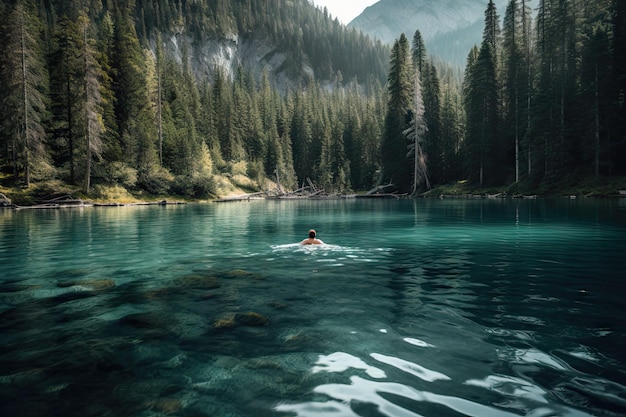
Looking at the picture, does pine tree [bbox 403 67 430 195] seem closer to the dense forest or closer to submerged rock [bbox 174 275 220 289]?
the dense forest

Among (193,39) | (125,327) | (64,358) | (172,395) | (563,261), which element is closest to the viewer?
(172,395)

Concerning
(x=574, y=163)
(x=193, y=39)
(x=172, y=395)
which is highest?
(x=193, y=39)

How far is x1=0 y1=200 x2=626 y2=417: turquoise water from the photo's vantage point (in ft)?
14.4

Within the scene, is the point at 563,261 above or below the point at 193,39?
below

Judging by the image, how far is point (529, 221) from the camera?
79.7 ft

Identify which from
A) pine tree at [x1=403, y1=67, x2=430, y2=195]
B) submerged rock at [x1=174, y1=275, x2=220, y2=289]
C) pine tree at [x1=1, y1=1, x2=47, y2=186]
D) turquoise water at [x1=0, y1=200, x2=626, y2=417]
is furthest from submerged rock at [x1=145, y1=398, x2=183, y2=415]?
pine tree at [x1=403, y1=67, x2=430, y2=195]

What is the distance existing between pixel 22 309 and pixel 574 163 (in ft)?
189

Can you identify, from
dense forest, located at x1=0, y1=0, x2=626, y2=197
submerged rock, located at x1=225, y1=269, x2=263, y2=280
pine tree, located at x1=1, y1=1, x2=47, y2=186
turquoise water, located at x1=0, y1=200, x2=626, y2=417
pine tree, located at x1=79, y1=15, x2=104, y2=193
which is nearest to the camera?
turquoise water, located at x1=0, y1=200, x2=626, y2=417

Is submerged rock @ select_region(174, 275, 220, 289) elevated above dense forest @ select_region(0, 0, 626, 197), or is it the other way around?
dense forest @ select_region(0, 0, 626, 197)

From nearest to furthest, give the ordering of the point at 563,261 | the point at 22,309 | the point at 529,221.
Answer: the point at 22,309
the point at 563,261
the point at 529,221

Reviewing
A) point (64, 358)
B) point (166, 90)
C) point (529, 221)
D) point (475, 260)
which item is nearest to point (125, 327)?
point (64, 358)

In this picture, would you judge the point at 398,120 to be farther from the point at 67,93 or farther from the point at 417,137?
the point at 67,93

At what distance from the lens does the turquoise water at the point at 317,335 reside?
440 cm

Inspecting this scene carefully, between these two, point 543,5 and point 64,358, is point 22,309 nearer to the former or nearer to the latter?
point 64,358
